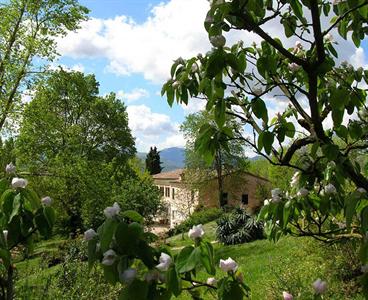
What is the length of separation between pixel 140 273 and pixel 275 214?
3.30 ft

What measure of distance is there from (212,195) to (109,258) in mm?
47885

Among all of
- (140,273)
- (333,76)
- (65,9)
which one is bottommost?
(140,273)

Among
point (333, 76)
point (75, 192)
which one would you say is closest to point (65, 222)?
point (75, 192)

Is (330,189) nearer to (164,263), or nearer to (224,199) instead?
(164,263)

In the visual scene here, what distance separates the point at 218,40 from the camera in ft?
5.37

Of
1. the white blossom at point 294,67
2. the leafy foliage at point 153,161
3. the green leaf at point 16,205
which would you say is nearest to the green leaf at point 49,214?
the green leaf at point 16,205

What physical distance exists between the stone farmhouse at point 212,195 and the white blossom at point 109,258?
41.7 m

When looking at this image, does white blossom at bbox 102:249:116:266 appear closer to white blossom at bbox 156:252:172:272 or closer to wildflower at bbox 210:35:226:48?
white blossom at bbox 156:252:172:272

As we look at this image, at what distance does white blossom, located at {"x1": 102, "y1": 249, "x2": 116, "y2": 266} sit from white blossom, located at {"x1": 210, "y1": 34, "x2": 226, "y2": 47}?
32.4 inches

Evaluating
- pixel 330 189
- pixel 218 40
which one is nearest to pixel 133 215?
pixel 218 40

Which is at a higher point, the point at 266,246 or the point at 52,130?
the point at 52,130

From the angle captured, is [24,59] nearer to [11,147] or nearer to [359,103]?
[11,147]

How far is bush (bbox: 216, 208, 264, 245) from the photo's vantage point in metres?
22.0

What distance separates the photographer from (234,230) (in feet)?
75.1
